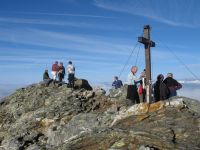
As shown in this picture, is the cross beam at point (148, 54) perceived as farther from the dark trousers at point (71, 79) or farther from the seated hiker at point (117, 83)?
the dark trousers at point (71, 79)

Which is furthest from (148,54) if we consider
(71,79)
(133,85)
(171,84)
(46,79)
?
(46,79)

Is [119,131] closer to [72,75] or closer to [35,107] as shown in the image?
[35,107]

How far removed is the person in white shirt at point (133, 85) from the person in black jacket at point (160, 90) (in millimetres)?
1535

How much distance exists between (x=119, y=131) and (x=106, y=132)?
56cm

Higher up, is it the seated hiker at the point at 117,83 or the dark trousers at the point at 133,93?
the seated hiker at the point at 117,83

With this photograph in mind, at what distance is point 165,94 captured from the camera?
23781 mm

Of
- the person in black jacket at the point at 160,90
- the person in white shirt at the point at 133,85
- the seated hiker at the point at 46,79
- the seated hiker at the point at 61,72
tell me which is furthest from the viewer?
the seated hiker at the point at 61,72

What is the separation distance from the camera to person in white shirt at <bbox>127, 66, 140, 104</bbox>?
22538 millimetres

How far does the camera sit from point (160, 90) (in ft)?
78.0

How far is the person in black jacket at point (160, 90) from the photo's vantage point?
23.7 meters

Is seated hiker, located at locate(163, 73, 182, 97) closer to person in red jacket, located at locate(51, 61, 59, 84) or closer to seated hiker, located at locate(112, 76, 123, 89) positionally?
seated hiker, located at locate(112, 76, 123, 89)

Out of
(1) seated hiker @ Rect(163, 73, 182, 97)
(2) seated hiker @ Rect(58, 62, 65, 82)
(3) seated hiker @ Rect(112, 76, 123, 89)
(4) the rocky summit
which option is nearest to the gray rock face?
(4) the rocky summit

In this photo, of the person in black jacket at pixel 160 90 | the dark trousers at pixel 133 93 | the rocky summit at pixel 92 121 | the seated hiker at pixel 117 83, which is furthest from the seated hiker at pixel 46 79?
the person in black jacket at pixel 160 90

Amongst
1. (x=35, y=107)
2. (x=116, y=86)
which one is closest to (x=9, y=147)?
(x=35, y=107)
